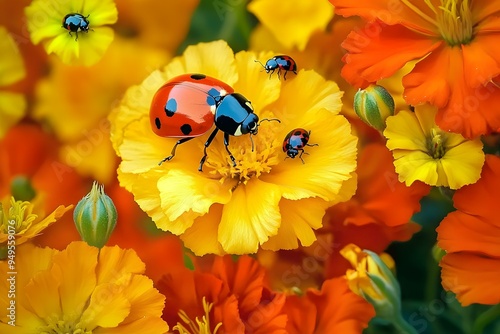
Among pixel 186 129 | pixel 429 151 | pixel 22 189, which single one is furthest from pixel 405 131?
pixel 22 189

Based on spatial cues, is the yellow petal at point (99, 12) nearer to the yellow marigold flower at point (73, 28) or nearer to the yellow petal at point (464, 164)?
the yellow marigold flower at point (73, 28)

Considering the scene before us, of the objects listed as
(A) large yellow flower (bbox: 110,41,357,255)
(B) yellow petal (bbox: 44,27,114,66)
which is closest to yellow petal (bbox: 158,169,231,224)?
(A) large yellow flower (bbox: 110,41,357,255)

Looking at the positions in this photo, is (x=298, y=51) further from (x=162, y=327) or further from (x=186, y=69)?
(x=162, y=327)

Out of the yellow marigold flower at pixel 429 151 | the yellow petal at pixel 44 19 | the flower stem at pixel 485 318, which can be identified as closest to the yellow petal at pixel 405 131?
the yellow marigold flower at pixel 429 151

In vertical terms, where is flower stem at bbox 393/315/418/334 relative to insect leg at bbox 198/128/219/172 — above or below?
below

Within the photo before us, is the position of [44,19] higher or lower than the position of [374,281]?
higher

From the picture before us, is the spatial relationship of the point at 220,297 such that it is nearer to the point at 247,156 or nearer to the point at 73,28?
the point at 247,156

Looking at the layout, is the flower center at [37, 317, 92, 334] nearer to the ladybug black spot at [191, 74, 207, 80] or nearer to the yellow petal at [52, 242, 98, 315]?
the yellow petal at [52, 242, 98, 315]

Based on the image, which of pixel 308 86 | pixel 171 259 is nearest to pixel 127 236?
pixel 171 259
